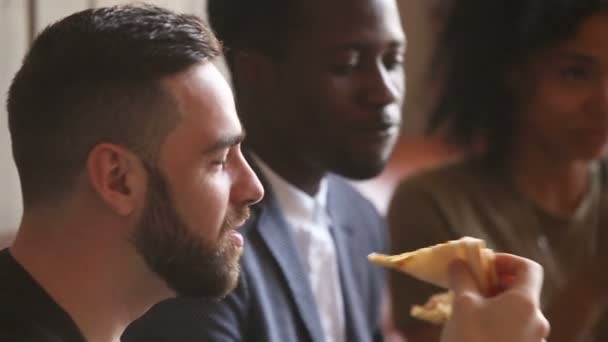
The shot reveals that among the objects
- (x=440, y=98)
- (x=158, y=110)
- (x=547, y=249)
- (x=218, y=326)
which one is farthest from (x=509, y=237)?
(x=158, y=110)

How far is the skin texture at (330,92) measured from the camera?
0.75 meters

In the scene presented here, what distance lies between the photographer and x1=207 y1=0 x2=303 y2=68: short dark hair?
2.51 feet

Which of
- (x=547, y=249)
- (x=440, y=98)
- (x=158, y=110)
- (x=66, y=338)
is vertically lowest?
(x=547, y=249)

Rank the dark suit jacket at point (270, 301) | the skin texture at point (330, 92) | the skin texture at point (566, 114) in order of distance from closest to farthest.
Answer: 1. the dark suit jacket at point (270, 301)
2. the skin texture at point (330, 92)
3. the skin texture at point (566, 114)

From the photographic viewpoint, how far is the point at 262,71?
77 cm

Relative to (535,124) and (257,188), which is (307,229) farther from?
(535,124)

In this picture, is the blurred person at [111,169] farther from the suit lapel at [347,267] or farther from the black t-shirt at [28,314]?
the suit lapel at [347,267]

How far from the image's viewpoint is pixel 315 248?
2.60 ft

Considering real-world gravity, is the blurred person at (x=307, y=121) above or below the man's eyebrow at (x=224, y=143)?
below

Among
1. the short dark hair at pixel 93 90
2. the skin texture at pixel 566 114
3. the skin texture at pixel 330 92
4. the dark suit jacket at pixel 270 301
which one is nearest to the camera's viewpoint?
the short dark hair at pixel 93 90

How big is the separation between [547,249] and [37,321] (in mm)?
Result: 701

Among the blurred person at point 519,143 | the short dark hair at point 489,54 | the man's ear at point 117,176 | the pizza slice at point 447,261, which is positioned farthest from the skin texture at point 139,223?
the short dark hair at point 489,54

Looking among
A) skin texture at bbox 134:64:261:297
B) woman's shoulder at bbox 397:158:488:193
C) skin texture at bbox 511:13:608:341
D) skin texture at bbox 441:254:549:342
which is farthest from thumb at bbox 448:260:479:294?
woman's shoulder at bbox 397:158:488:193

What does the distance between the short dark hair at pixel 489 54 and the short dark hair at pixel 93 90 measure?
0.59 metres
